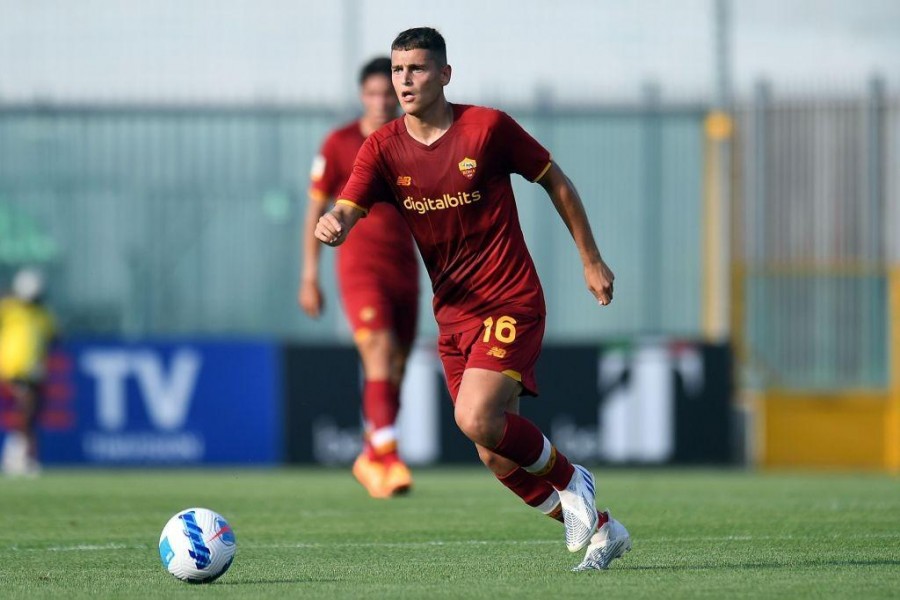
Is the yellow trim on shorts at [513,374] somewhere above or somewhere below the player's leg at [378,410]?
above

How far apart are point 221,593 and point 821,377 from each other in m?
14.1

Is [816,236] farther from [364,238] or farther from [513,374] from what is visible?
[513,374]

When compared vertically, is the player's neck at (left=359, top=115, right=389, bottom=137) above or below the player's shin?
above

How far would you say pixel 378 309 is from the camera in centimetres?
1037

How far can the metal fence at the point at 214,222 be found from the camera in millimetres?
19203

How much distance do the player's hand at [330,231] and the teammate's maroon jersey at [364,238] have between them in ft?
12.9

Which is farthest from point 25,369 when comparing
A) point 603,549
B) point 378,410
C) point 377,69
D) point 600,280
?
point 603,549

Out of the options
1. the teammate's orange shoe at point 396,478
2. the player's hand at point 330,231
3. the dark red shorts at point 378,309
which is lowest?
the teammate's orange shoe at point 396,478

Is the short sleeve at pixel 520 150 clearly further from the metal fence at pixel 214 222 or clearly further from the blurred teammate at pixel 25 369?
the metal fence at pixel 214 222

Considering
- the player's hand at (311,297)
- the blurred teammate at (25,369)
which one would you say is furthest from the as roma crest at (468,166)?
the blurred teammate at (25,369)

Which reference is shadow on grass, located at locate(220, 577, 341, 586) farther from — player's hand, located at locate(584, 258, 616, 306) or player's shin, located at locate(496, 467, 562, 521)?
player's hand, located at locate(584, 258, 616, 306)

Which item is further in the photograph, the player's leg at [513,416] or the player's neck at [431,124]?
the player's neck at [431,124]

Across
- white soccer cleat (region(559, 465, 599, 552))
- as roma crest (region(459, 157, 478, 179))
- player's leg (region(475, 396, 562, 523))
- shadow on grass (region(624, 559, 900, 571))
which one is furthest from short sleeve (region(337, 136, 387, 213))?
shadow on grass (region(624, 559, 900, 571))

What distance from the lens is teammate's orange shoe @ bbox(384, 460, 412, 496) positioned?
1001 centimetres
